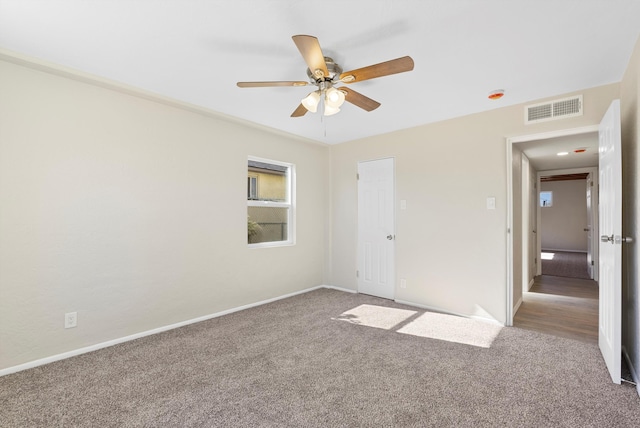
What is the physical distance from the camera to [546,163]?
5.39 m

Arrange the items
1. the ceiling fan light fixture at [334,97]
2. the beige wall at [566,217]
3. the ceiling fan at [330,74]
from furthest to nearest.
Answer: the beige wall at [566,217] < the ceiling fan light fixture at [334,97] < the ceiling fan at [330,74]

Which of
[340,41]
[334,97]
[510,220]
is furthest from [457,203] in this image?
[340,41]

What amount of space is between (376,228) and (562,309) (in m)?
2.51

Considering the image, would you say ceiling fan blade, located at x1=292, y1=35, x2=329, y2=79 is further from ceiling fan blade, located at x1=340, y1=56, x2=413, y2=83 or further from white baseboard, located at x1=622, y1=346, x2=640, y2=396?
white baseboard, located at x1=622, y1=346, x2=640, y2=396

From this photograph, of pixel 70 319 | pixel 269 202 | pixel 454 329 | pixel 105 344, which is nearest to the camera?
pixel 70 319

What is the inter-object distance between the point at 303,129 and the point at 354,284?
2429mm

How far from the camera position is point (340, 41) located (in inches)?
82.8

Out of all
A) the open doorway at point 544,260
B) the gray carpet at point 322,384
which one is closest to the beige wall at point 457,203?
the open doorway at point 544,260

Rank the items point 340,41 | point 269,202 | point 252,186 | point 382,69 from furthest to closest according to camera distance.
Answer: point 269,202 → point 252,186 → point 340,41 → point 382,69

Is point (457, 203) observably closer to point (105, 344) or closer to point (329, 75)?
point (329, 75)

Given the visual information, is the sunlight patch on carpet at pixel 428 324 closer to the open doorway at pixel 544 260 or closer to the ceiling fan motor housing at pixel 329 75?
the open doorway at pixel 544 260

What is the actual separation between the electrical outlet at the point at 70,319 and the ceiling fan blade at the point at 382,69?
9.48 ft

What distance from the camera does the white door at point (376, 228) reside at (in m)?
4.32

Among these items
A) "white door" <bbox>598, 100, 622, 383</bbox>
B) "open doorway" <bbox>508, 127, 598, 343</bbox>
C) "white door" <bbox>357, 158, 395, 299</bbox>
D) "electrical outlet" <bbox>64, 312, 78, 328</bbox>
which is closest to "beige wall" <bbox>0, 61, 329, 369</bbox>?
"electrical outlet" <bbox>64, 312, 78, 328</bbox>
